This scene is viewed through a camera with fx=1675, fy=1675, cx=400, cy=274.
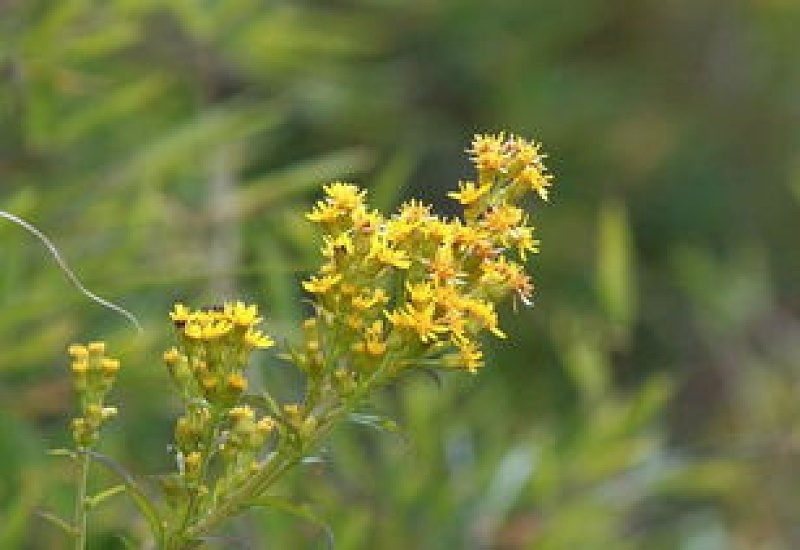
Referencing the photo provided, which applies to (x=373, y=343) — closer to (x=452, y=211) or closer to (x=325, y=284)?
(x=325, y=284)

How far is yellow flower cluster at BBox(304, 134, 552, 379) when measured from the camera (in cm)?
85

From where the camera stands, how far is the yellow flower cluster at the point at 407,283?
2.81 feet

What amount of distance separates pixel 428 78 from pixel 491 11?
0.15 metres

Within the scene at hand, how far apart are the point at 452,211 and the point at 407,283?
1.79 metres

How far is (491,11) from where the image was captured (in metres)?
2.79

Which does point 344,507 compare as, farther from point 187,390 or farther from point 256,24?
point 187,390

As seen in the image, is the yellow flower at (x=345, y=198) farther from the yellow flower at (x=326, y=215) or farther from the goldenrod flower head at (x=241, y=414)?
the goldenrod flower head at (x=241, y=414)

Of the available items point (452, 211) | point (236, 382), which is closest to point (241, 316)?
point (236, 382)

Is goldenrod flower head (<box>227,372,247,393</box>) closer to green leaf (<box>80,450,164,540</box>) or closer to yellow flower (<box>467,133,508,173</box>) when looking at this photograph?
green leaf (<box>80,450,164,540</box>)

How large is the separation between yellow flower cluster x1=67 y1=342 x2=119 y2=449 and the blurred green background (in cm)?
20

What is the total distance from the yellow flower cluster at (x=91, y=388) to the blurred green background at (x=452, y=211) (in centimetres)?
20

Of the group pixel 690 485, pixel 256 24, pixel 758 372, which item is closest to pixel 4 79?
pixel 256 24

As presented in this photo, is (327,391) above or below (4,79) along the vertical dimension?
below

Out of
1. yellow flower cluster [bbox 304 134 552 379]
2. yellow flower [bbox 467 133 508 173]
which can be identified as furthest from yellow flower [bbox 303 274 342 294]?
yellow flower [bbox 467 133 508 173]
